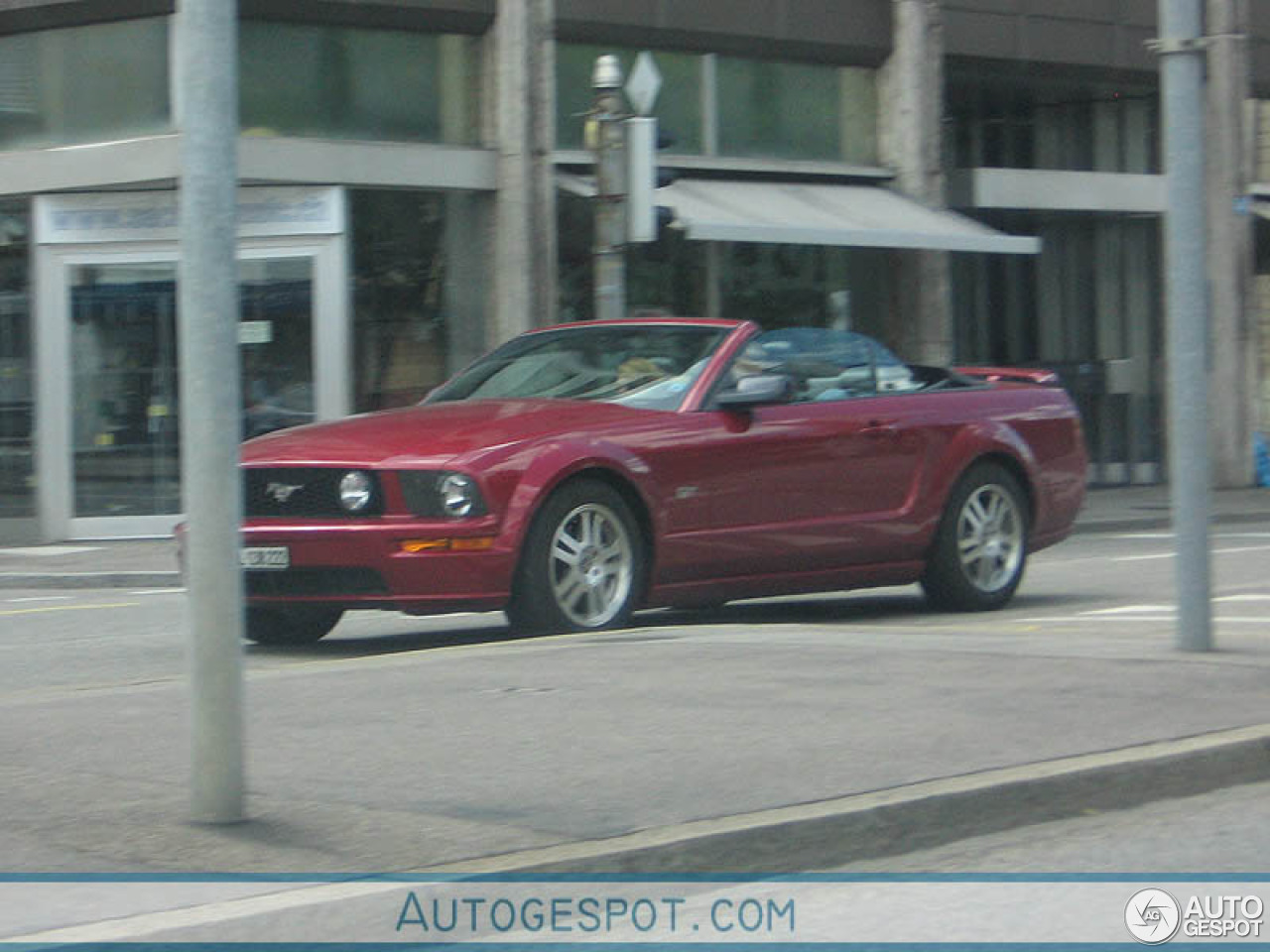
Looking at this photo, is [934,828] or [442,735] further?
[442,735]

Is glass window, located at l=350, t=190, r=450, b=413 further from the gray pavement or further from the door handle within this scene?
the gray pavement

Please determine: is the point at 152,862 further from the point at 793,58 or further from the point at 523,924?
the point at 793,58

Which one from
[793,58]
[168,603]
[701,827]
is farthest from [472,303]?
[701,827]

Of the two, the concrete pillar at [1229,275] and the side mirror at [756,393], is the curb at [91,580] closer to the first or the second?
the side mirror at [756,393]

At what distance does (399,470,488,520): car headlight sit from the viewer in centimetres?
897

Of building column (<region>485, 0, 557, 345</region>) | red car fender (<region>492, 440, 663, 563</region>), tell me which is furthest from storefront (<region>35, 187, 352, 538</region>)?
red car fender (<region>492, 440, 663, 563</region>)

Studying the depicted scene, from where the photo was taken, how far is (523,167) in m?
21.6

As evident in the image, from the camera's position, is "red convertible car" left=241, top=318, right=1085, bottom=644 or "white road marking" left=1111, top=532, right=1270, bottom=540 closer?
"red convertible car" left=241, top=318, right=1085, bottom=644

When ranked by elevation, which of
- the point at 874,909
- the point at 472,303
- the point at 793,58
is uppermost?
the point at 793,58

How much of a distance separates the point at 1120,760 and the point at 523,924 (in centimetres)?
211

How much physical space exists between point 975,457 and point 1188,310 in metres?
2.80

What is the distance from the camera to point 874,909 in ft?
16.2

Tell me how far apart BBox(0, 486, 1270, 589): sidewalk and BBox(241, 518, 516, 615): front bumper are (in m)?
4.22

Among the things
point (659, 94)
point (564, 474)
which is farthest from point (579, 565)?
point (659, 94)
